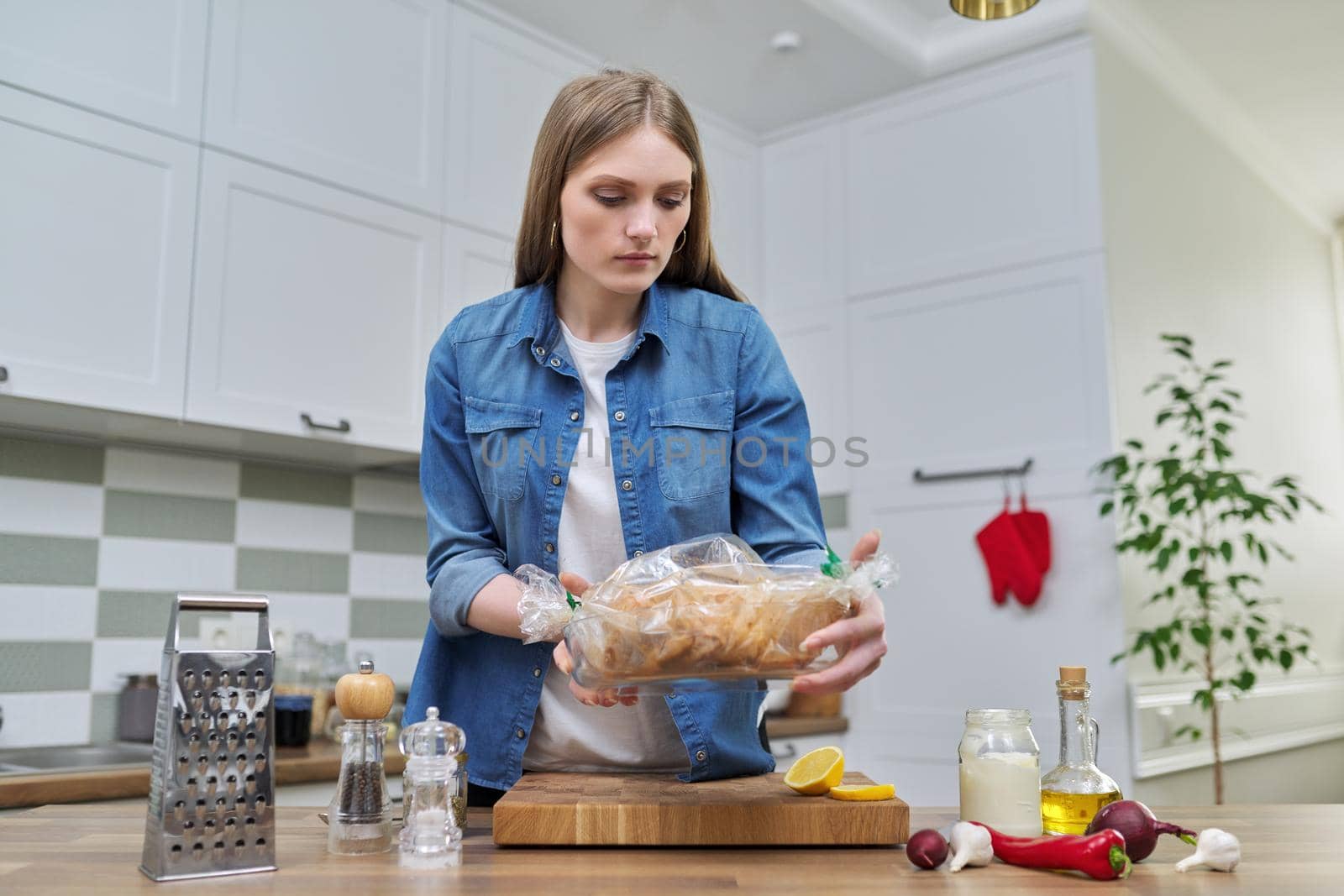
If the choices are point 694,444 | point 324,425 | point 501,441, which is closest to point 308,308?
point 324,425

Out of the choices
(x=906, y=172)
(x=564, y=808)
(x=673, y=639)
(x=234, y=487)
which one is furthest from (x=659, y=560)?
(x=906, y=172)

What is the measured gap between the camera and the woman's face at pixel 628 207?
1147 mm

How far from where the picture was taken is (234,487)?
8.88ft

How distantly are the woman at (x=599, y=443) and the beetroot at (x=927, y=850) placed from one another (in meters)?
0.30

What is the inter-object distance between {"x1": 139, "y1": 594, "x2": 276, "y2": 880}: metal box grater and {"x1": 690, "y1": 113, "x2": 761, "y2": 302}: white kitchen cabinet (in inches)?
111

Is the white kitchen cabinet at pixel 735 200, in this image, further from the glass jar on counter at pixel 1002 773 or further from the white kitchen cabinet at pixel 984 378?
the glass jar on counter at pixel 1002 773

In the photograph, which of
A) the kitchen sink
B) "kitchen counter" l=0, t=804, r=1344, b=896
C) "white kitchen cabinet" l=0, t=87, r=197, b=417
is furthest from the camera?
the kitchen sink

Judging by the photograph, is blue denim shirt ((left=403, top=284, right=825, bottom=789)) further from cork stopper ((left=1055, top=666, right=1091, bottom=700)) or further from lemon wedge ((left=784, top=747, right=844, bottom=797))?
cork stopper ((left=1055, top=666, right=1091, bottom=700))

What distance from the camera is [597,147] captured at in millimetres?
1171

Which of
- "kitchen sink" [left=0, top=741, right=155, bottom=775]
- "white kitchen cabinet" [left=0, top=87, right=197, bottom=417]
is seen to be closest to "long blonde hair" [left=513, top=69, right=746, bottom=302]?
"white kitchen cabinet" [left=0, top=87, right=197, bottom=417]

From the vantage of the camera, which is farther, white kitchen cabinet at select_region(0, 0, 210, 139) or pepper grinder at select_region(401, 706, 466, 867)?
white kitchen cabinet at select_region(0, 0, 210, 139)

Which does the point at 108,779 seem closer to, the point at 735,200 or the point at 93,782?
the point at 93,782

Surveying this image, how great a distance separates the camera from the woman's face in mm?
1147

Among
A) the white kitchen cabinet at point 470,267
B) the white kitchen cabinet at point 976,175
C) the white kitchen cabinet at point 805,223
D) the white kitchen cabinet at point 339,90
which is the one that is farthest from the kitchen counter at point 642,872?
the white kitchen cabinet at point 805,223
